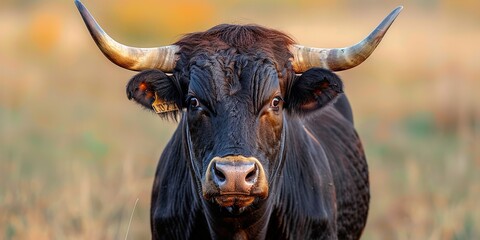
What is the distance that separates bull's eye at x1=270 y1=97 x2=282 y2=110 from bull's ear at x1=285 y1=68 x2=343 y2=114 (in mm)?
232

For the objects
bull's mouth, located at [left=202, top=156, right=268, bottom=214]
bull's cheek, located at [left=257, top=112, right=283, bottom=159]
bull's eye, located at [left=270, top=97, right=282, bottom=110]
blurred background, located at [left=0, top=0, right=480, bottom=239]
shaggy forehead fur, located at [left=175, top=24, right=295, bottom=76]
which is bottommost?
blurred background, located at [left=0, top=0, right=480, bottom=239]

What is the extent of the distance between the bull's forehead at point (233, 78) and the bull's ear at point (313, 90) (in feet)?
0.78

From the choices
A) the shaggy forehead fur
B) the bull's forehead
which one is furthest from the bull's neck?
the shaggy forehead fur

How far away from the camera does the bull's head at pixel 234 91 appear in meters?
6.15

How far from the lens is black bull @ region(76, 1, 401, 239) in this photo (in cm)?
627

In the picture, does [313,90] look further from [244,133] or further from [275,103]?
[244,133]

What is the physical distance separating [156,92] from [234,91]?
2.13 feet

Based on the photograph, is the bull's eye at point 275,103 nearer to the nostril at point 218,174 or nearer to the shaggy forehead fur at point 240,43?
the shaggy forehead fur at point 240,43

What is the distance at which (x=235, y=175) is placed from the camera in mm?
5949

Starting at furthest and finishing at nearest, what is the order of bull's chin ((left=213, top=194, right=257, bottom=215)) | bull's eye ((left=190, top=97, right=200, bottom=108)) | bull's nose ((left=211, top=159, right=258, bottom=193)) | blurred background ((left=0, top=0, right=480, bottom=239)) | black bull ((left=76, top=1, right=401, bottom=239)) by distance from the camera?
blurred background ((left=0, top=0, right=480, bottom=239)) < bull's eye ((left=190, top=97, right=200, bottom=108)) < black bull ((left=76, top=1, right=401, bottom=239)) < bull's chin ((left=213, top=194, right=257, bottom=215)) < bull's nose ((left=211, top=159, right=258, bottom=193))

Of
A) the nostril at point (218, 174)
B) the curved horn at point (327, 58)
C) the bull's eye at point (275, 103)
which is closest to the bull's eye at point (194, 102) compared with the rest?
the bull's eye at point (275, 103)

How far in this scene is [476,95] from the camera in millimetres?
19328

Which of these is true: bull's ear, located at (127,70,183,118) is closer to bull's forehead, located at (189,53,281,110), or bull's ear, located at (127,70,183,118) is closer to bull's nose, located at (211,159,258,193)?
bull's forehead, located at (189,53,281,110)

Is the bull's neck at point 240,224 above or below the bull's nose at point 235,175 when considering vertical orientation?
below
